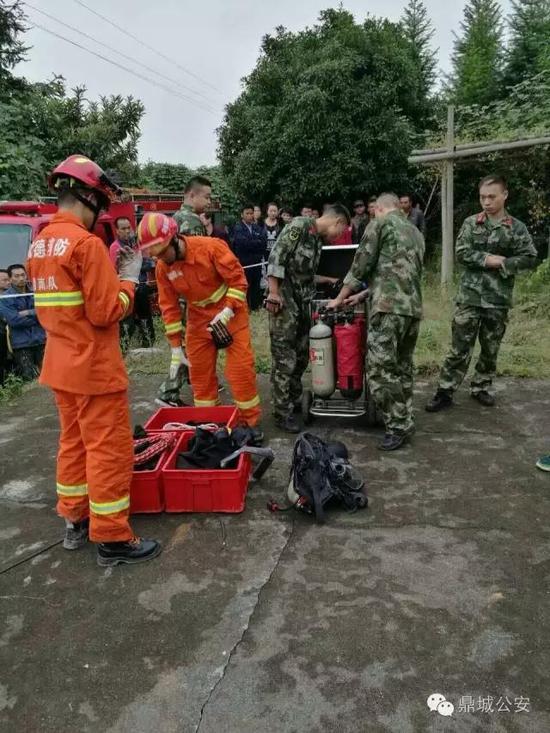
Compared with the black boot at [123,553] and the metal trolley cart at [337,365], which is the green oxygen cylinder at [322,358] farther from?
the black boot at [123,553]

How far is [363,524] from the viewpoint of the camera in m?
3.46

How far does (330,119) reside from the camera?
41.4 ft

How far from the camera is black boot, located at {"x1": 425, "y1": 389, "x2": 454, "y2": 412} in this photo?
5.22 metres

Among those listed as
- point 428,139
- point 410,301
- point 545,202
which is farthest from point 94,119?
point 410,301

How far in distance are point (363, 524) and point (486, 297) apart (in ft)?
8.64

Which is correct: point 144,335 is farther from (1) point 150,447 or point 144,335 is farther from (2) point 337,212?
(1) point 150,447

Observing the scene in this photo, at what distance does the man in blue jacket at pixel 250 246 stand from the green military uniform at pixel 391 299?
5631mm

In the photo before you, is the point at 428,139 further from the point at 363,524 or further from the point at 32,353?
the point at 363,524

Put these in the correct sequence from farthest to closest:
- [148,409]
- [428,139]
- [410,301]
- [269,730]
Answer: [428,139]
[148,409]
[410,301]
[269,730]

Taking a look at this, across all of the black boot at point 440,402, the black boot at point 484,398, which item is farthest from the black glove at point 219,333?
the black boot at point 484,398

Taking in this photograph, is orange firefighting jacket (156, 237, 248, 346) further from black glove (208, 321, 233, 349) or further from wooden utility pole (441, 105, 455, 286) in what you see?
wooden utility pole (441, 105, 455, 286)

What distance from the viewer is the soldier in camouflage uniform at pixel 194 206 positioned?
5.47m

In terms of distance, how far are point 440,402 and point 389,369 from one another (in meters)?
1.02

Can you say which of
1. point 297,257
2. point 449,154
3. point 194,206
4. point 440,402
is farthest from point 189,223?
point 449,154
